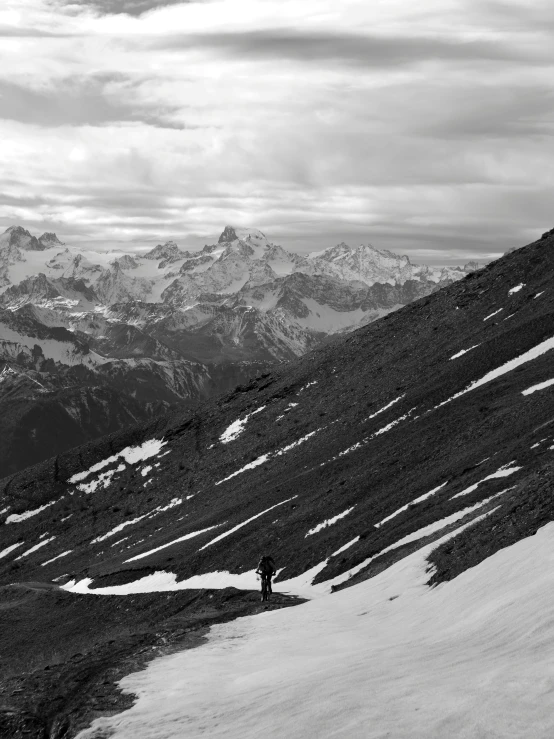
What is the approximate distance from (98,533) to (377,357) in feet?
135

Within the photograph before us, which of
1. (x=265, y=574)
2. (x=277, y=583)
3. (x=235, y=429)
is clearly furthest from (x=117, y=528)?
(x=265, y=574)

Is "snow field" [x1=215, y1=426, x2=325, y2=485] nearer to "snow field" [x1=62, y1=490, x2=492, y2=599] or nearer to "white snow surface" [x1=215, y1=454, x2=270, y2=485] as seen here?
"white snow surface" [x1=215, y1=454, x2=270, y2=485]

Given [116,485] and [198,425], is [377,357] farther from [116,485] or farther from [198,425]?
[116,485]

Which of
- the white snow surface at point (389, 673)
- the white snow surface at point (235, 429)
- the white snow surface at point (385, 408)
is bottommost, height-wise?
the white snow surface at point (235, 429)

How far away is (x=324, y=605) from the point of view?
3014 centimetres

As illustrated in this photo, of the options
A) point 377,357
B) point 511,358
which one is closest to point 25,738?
point 511,358

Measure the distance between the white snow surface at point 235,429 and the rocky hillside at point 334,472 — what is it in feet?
0.91

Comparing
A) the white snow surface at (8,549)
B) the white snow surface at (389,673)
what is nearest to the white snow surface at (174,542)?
the white snow surface at (8,549)

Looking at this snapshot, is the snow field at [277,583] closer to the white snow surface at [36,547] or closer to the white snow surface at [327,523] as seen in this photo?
the white snow surface at [327,523]

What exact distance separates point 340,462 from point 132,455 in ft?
187

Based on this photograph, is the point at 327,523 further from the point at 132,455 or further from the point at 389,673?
the point at 132,455

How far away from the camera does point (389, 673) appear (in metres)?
16.1

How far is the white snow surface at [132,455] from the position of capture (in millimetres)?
117625

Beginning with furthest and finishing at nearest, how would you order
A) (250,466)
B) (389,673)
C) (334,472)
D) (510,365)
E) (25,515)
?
(25,515)
(250,466)
(510,365)
(334,472)
(389,673)
